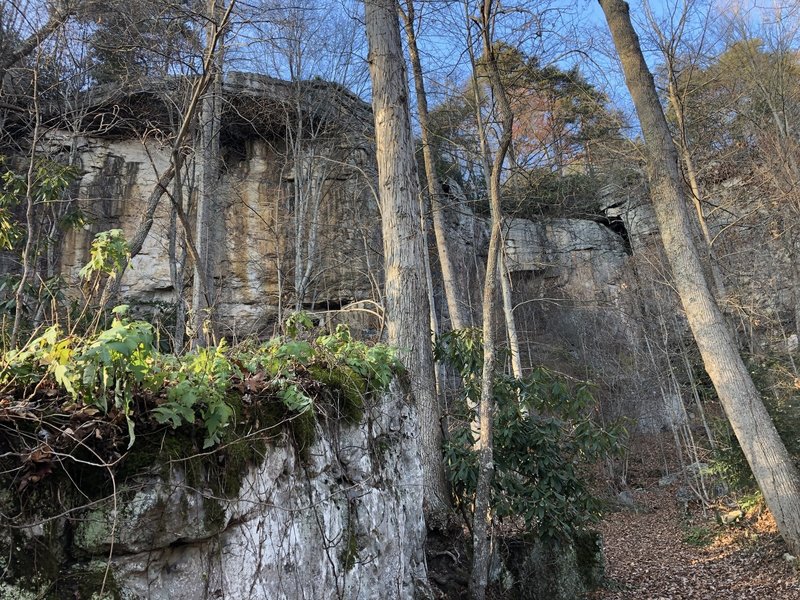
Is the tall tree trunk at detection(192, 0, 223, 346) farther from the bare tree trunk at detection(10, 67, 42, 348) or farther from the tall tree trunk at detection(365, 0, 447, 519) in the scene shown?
the tall tree trunk at detection(365, 0, 447, 519)

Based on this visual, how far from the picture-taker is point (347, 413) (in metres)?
3.34

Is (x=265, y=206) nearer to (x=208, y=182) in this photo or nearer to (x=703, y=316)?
(x=208, y=182)

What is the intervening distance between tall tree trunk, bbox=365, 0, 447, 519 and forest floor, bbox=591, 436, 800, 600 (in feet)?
8.05

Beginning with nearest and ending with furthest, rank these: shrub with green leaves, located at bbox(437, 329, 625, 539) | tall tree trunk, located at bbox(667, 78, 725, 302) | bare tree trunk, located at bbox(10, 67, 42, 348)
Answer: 1. bare tree trunk, located at bbox(10, 67, 42, 348)
2. shrub with green leaves, located at bbox(437, 329, 625, 539)
3. tall tree trunk, located at bbox(667, 78, 725, 302)

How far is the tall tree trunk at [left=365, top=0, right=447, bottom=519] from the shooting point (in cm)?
511

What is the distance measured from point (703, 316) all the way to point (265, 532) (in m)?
6.68

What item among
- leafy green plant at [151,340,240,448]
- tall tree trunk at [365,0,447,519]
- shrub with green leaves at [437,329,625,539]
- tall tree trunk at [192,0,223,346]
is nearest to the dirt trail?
shrub with green leaves at [437,329,625,539]

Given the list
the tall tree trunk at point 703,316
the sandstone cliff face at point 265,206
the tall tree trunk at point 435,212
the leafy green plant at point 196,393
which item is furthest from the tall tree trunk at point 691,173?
the leafy green plant at point 196,393

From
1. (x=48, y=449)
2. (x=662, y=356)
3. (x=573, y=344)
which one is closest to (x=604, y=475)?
(x=662, y=356)

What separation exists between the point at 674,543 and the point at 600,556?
3.70 metres

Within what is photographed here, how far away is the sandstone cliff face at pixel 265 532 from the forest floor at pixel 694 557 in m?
3.42

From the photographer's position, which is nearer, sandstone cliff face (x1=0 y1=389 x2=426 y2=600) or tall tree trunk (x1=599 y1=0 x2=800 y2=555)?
sandstone cliff face (x1=0 y1=389 x2=426 y2=600)

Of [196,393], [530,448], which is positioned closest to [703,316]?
[530,448]

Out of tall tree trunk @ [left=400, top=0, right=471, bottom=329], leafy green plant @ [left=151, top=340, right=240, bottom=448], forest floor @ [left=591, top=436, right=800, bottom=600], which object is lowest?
forest floor @ [left=591, top=436, right=800, bottom=600]
